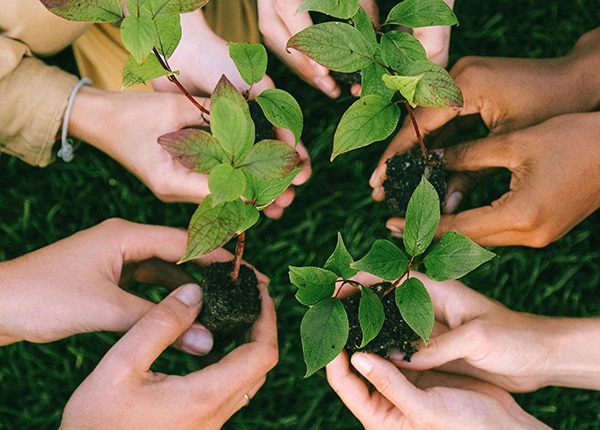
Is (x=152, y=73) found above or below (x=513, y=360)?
above

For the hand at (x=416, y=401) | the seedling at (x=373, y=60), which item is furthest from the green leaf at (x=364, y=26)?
the hand at (x=416, y=401)

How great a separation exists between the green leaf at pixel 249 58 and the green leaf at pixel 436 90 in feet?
0.75

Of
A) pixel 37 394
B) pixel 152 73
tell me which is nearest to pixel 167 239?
pixel 152 73

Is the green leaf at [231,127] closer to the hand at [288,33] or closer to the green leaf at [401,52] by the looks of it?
the green leaf at [401,52]

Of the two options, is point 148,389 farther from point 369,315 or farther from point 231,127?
point 231,127

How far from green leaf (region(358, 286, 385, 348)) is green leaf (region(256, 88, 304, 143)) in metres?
0.25

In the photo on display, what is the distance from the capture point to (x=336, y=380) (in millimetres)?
1026

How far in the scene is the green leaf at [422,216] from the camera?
2.29 feet

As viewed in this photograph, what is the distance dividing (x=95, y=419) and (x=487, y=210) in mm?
851

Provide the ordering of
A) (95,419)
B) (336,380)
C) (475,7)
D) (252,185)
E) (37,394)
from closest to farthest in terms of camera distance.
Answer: (252,185)
(95,419)
(336,380)
(37,394)
(475,7)

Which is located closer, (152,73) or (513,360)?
(152,73)

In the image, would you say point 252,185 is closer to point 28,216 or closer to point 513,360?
point 513,360

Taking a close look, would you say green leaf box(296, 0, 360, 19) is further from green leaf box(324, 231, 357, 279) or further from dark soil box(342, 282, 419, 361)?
dark soil box(342, 282, 419, 361)

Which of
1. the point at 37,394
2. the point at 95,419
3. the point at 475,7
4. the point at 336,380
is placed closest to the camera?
the point at 95,419
